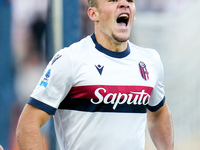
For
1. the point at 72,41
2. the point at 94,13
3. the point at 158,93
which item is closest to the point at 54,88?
the point at 94,13

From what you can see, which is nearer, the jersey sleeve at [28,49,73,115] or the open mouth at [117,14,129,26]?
the jersey sleeve at [28,49,73,115]

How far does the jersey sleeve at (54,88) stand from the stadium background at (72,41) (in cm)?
218

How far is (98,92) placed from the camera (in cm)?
301

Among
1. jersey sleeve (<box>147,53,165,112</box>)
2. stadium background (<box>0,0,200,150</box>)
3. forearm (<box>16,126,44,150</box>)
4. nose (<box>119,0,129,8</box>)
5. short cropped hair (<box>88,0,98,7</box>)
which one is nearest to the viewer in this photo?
forearm (<box>16,126,44,150</box>)

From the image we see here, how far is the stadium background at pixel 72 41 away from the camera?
5.21m

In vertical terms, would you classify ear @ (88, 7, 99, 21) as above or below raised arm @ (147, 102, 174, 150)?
above

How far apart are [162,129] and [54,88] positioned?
99cm

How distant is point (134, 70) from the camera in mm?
3197

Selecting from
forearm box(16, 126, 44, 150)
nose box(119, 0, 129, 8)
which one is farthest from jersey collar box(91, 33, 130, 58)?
forearm box(16, 126, 44, 150)

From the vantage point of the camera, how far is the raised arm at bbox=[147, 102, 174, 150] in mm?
3539

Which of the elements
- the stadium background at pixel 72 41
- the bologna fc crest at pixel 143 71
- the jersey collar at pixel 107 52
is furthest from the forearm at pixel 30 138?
the stadium background at pixel 72 41

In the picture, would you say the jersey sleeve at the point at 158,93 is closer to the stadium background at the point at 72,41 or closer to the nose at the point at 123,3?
the nose at the point at 123,3

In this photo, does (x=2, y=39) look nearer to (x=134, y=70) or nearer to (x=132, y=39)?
(x=132, y=39)

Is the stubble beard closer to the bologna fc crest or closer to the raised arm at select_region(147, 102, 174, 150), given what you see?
the bologna fc crest
